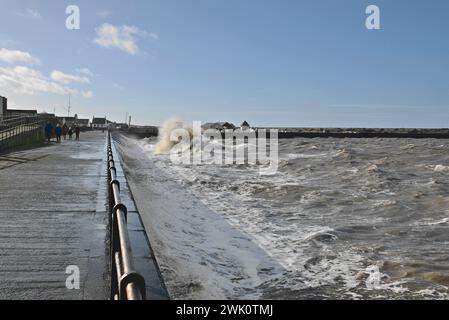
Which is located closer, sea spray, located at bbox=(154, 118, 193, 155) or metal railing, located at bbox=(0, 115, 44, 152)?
metal railing, located at bbox=(0, 115, 44, 152)

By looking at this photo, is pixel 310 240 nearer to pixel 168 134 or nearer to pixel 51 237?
pixel 51 237

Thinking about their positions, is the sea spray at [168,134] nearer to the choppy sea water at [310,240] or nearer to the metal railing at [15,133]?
the metal railing at [15,133]

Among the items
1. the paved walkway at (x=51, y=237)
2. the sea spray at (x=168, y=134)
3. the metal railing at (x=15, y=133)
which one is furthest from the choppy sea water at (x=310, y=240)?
the sea spray at (x=168, y=134)

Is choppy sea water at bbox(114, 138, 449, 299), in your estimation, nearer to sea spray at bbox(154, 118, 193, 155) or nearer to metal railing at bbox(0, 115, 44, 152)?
metal railing at bbox(0, 115, 44, 152)

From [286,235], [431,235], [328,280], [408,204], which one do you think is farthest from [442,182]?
[328,280]

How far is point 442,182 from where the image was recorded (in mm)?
16750

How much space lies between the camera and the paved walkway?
4035 mm

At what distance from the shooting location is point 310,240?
905cm

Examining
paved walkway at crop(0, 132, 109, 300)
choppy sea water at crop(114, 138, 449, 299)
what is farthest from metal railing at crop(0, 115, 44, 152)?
paved walkway at crop(0, 132, 109, 300)

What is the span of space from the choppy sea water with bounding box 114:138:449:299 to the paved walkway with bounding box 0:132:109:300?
50.4 inches

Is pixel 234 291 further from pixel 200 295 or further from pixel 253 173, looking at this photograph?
pixel 253 173

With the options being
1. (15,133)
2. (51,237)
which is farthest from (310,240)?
(15,133)

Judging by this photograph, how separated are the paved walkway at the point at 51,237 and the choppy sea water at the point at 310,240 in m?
1.28

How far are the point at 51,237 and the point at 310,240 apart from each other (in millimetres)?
5178
